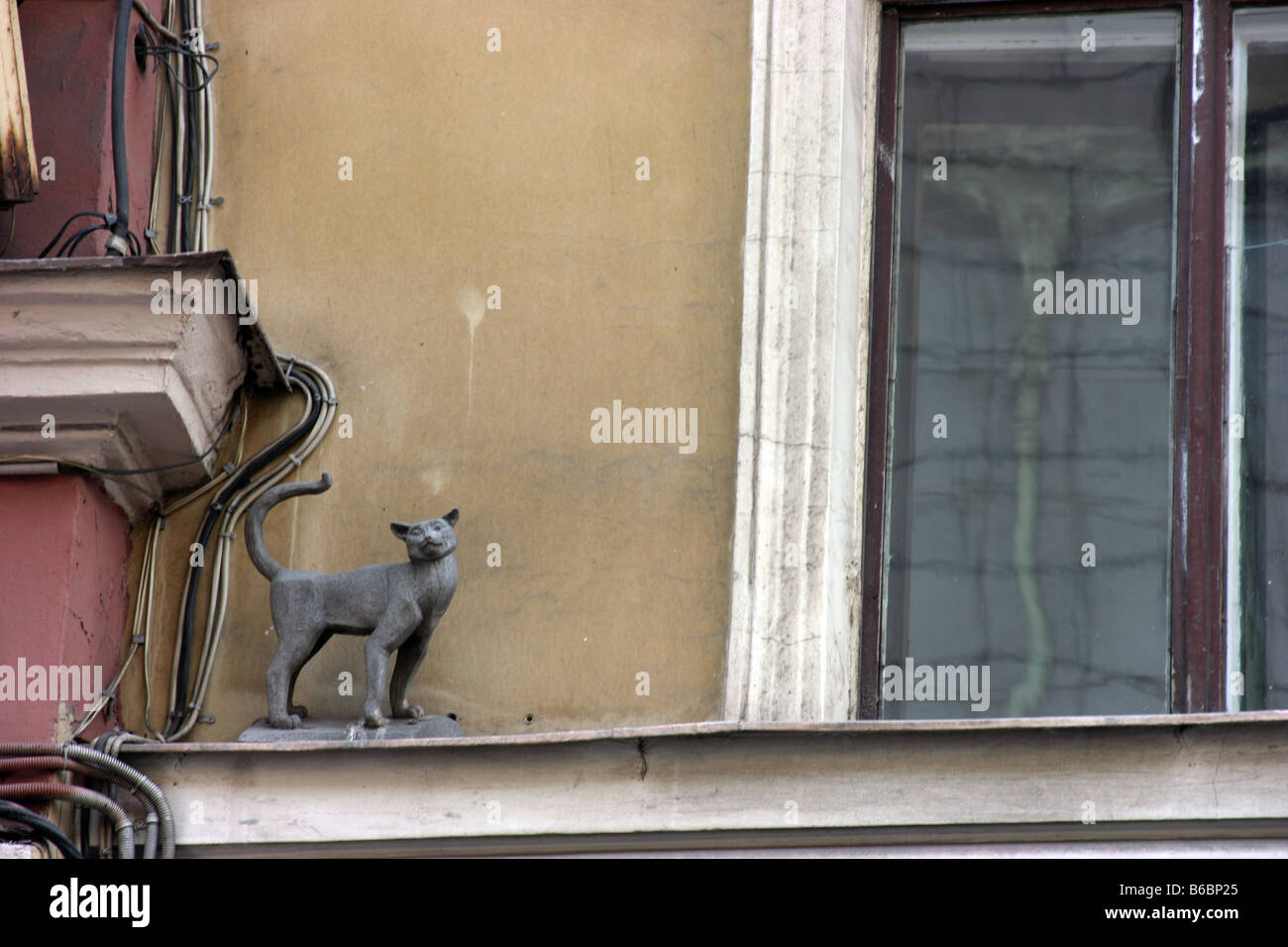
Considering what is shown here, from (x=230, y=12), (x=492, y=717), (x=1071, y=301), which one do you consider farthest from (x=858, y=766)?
(x=230, y=12)

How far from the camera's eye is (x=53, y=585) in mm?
5172

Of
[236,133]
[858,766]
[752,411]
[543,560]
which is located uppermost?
[236,133]

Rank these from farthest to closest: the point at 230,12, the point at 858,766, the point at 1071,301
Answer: the point at 230,12
the point at 1071,301
the point at 858,766

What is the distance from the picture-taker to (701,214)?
5.68m

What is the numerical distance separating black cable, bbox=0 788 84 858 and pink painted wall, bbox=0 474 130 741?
0.24 m

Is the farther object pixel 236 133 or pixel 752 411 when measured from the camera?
pixel 236 133

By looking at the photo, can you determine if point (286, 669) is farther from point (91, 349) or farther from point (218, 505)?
point (91, 349)

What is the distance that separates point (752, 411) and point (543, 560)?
607 mm

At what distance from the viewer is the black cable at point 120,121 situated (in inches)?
217

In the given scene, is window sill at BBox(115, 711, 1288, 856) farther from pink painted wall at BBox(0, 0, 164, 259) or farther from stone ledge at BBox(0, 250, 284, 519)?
pink painted wall at BBox(0, 0, 164, 259)

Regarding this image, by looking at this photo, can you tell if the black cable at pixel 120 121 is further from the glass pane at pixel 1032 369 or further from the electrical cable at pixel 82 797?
the glass pane at pixel 1032 369

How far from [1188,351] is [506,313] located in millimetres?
1649

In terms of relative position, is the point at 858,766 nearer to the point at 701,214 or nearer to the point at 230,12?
the point at 701,214

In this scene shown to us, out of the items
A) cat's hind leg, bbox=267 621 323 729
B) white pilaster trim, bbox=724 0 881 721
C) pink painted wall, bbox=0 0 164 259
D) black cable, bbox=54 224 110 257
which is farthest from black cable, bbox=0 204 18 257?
white pilaster trim, bbox=724 0 881 721
